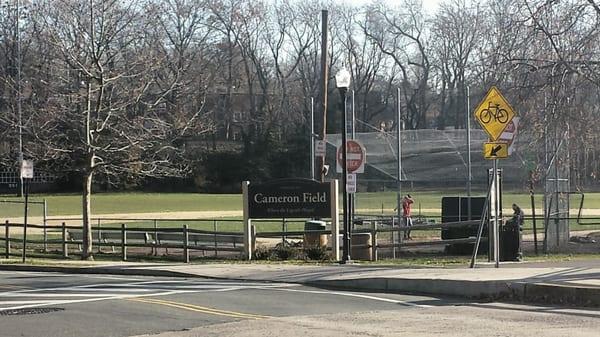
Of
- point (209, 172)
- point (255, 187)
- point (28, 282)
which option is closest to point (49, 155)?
point (255, 187)

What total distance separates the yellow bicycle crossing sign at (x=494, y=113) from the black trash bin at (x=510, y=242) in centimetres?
530

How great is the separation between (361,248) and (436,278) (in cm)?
837

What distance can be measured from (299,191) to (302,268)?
4.41 metres

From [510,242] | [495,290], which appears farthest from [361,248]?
[495,290]

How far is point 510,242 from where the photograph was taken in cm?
2002

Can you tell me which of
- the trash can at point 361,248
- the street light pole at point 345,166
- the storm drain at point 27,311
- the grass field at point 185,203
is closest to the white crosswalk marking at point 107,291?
the storm drain at point 27,311

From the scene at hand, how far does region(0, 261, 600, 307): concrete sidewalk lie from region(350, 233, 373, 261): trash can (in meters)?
2.75

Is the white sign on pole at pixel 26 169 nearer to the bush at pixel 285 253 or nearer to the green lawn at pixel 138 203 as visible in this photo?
the bush at pixel 285 253

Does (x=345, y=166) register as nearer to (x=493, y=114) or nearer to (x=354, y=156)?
(x=354, y=156)

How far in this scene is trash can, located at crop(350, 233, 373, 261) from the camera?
21.9 metres

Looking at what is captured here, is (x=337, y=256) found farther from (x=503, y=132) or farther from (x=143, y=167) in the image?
(x=143, y=167)

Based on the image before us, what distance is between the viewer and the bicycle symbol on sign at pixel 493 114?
50.2ft

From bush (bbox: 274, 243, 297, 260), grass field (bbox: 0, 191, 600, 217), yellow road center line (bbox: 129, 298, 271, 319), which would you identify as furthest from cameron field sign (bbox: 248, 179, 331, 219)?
grass field (bbox: 0, 191, 600, 217)

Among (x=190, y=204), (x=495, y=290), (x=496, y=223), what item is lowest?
(x=190, y=204)
